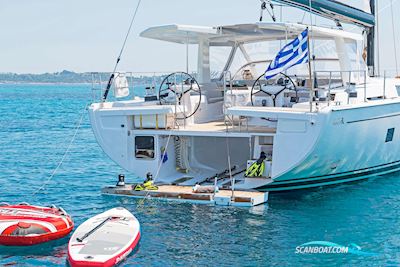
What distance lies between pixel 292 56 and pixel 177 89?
11.4 feet

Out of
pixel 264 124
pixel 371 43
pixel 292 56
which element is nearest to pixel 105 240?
pixel 264 124

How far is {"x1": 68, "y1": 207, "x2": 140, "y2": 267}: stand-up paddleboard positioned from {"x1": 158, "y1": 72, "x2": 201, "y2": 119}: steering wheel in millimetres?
3771

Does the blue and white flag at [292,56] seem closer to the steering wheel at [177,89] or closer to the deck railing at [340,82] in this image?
the deck railing at [340,82]

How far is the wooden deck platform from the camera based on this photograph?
1313cm

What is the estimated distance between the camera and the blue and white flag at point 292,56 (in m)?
13.1

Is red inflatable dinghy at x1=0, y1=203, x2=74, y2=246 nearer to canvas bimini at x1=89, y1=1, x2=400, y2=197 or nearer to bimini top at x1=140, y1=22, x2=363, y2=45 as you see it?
canvas bimini at x1=89, y1=1, x2=400, y2=197

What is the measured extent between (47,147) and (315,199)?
45.7ft

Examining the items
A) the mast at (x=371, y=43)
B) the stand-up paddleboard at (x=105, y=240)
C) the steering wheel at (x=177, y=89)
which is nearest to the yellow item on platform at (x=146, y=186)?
the steering wheel at (x=177, y=89)

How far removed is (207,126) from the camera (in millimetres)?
14977

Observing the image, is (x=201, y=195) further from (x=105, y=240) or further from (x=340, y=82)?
(x=340, y=82)

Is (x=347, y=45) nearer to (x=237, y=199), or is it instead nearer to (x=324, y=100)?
(x=324, y=100)

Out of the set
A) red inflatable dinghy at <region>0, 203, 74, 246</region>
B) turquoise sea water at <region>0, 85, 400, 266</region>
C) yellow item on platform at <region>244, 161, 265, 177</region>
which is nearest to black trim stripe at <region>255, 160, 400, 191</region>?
turquoise sea water at <region>0, 85, 400, 266</region>

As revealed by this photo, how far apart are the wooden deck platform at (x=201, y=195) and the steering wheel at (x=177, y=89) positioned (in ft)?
5.88

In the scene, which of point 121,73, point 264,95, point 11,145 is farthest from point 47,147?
point 264,95
